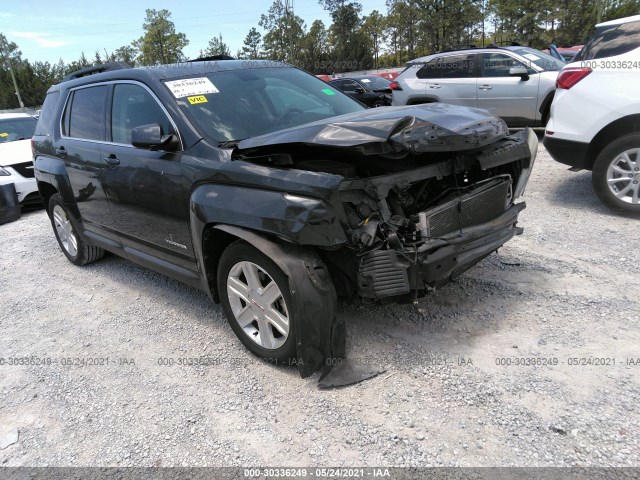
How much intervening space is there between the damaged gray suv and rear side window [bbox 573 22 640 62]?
2.22 meters

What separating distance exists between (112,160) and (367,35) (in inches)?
2515

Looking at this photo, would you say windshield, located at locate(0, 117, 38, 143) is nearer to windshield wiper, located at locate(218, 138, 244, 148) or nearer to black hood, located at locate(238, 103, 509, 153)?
windshield wiper, located at locate(218, 138, 244, 148)

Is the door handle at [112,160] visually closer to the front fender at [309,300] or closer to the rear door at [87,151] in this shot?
the rear door at [87,151]

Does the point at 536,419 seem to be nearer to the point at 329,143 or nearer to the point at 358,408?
the point at 358,408

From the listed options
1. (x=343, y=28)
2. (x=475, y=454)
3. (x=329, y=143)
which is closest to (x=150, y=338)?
(x=329, y=143)

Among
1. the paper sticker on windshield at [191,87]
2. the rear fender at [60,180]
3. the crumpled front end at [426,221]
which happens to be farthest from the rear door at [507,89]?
the rear fender at [60,180]

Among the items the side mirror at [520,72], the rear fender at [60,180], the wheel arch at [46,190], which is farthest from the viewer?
the side mirror at [520,72]

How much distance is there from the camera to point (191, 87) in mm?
3561

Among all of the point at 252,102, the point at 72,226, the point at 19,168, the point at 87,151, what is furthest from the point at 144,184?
the point at 19,168

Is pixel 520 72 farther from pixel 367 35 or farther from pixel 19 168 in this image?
pixel 367 35

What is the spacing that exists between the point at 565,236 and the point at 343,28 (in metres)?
63.6

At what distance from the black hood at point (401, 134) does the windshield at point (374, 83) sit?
12.8 meters

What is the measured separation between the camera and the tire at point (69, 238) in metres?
5.17

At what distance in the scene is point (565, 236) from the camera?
185 inches
